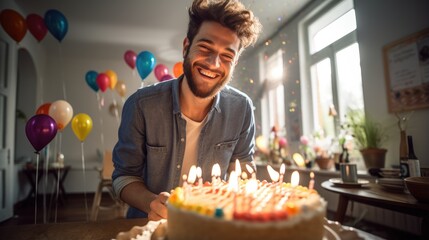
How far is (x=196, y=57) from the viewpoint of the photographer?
128 cm

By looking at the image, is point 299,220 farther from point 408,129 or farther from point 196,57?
point 408,129

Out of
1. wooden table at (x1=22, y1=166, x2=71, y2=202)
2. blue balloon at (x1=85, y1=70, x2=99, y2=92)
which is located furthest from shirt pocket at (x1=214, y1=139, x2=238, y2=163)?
wooden table at (x1=22, y1=166, x2=71, y2=202)

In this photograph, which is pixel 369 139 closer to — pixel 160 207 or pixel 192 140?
pixel 192 140

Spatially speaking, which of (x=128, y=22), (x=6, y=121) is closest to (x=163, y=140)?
(x=6, y=121)

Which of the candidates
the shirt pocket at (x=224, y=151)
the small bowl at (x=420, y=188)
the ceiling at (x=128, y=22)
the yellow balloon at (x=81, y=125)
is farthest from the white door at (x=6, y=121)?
the small bowl at (x=420, y=188)

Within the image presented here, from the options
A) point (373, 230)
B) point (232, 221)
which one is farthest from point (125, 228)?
point (373, 230)

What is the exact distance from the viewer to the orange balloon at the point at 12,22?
3.22m

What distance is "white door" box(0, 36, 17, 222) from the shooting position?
407cm

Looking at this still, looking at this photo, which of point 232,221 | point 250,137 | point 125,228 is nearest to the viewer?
point 232,221

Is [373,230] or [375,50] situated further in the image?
[375,50]

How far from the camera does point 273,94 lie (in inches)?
217

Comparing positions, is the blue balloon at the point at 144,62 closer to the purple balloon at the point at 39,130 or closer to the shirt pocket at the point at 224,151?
the purple balloon at the point at 39,130

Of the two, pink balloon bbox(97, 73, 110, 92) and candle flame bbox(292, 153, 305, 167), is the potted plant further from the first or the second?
pink balloon bbox(97, 73, 110, 92)

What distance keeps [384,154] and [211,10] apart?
253 cm
